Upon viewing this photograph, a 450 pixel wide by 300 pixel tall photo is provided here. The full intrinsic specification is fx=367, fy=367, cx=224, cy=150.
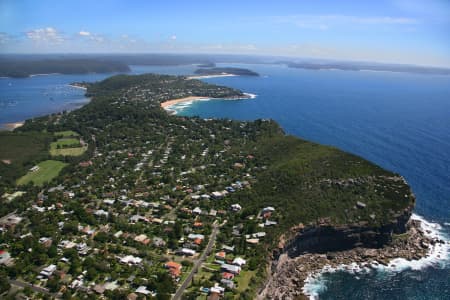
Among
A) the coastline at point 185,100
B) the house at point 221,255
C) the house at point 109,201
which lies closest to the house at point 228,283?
the house at point 221,255

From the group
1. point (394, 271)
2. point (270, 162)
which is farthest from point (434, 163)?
point (394, 271)

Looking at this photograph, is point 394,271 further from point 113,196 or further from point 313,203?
point 113,196

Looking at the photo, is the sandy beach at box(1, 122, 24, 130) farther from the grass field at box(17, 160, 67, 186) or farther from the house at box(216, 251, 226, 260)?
the house at box(216, 251, 226, 260)

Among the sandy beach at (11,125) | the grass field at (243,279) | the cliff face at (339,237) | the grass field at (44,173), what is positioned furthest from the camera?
the sandy beach at (11,125)

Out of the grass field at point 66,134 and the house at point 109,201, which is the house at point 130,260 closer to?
the house at point 109,201

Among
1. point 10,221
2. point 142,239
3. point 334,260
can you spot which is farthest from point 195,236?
point 10,221

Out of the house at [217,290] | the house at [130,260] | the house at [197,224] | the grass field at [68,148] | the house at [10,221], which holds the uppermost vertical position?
the grass field at [68,148]
